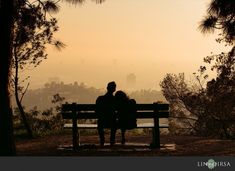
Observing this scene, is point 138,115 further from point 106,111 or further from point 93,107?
point 93,107

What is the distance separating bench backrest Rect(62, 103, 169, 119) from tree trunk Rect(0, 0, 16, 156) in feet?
6.07

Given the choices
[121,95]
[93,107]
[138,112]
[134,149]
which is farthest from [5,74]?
[134,149]

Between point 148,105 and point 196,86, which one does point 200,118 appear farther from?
point 148,105

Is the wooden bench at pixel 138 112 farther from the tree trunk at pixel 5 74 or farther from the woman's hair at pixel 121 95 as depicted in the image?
the tree trunk at pixel 5 74

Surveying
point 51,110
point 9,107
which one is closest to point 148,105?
point 9,107

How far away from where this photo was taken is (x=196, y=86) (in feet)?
92.3

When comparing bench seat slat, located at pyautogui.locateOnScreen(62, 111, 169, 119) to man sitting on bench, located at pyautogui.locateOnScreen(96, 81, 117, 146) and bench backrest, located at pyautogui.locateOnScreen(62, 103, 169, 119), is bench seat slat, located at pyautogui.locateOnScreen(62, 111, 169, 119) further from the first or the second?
man sitting on bench, located at pyautogui.locateOnScreen(96, 81, 117, 146)

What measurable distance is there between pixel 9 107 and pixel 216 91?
13.9 meters

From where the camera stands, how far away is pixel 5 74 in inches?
396

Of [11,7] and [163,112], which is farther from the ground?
[11,7]

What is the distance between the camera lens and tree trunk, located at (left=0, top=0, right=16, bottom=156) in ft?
32.6

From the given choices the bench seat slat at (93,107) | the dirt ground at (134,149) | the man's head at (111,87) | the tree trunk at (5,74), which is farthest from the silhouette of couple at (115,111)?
the tree trunk at (5,74)

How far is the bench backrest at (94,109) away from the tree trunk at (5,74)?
1.85 m

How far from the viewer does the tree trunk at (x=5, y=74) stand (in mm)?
9938
